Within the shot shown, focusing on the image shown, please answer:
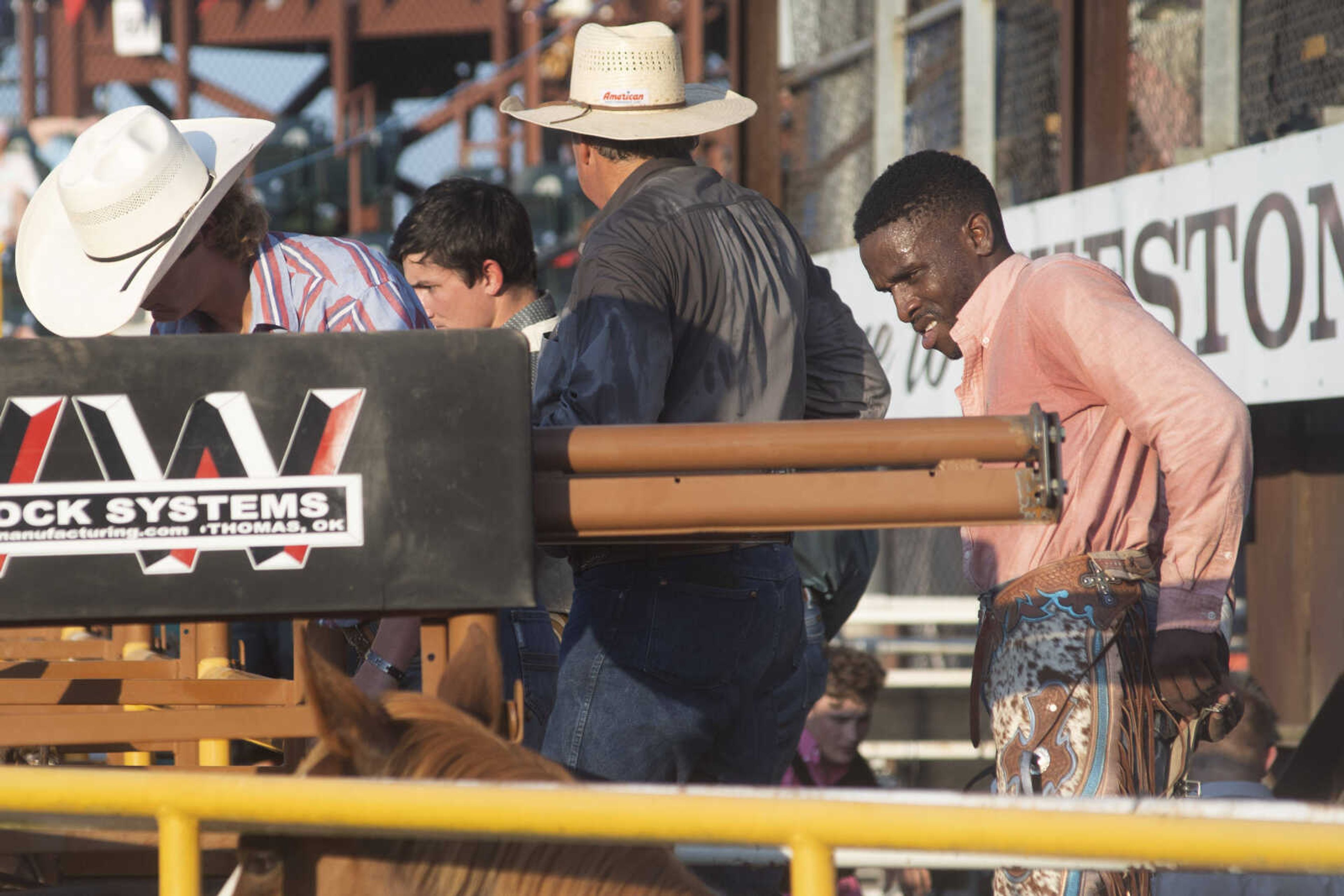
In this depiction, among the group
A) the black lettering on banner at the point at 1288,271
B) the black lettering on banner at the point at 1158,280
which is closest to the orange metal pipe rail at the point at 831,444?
the black lettering on banner at the point at 1288,271

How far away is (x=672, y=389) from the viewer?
2.64m

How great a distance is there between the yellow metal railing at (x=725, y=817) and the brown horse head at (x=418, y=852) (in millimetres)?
91

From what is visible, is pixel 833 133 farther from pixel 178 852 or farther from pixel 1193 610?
pixel 178 852

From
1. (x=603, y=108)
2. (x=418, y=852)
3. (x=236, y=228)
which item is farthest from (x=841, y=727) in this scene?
(x=418, y=852)

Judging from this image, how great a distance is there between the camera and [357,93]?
19.9 meters

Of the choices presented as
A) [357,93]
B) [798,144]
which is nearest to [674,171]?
[798,144]

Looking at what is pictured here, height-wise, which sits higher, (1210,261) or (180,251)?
(180,251)

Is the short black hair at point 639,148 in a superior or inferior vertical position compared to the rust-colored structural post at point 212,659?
superior

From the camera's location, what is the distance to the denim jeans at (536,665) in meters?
2.95

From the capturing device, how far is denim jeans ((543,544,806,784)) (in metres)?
2.54

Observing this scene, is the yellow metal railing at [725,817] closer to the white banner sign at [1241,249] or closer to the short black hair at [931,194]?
the short black hair at [931,194]

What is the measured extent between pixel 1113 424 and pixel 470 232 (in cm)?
163

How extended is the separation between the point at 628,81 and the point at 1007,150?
13.3 feet

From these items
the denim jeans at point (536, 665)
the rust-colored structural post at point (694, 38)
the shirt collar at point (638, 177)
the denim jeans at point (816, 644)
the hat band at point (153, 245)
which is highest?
the rust-colored structural post at point (694, 38)
